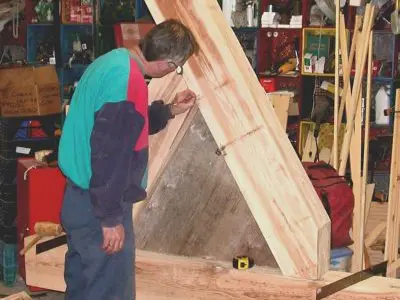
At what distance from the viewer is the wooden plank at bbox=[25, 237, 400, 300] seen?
2.77m

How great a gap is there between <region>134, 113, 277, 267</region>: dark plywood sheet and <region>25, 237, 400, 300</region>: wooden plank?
0.06 m

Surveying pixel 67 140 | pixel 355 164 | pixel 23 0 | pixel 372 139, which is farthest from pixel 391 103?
pixel 67 140

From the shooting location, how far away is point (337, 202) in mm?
3283

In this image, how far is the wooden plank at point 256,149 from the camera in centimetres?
276

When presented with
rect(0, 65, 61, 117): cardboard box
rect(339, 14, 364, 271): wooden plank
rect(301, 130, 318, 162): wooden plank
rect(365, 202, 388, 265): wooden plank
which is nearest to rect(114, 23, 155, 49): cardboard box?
rect(0, 65, 61, 117): cardboard box

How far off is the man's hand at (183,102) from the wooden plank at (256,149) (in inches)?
2.4

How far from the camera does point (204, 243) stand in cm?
300

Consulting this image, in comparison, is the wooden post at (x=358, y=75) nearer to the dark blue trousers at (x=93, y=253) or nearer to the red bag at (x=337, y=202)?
the red bag at (x=337, y=202)

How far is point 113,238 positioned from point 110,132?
39 centimetres

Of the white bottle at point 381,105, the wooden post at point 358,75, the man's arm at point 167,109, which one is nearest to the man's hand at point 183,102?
the man's arm at point 167,109

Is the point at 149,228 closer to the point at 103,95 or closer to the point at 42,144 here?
the point at 103,95

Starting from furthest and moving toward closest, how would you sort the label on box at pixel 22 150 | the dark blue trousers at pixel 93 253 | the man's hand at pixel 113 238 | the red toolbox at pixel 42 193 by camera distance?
the label on box at pixel 22 150 → the red toolbox at pixel 42 193 → the dark blue trousers at pixel 93 253 → the man's hand at pixel 113 238

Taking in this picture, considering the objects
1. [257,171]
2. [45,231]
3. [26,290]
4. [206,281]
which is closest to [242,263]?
[206,281]

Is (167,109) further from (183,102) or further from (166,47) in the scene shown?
(166,47)
